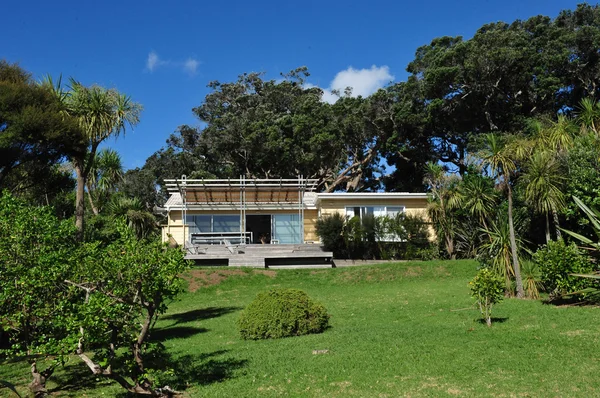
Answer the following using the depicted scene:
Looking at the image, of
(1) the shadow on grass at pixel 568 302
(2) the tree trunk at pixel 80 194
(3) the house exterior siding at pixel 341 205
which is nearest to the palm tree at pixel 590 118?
(1) the shadow on grass at pixel 568 302

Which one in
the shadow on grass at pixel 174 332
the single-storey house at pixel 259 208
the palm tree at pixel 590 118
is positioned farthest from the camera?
the single-storey house at pixel 259 208

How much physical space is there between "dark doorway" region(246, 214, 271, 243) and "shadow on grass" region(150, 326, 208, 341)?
1821 cm

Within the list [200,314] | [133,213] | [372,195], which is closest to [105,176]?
[133,213]

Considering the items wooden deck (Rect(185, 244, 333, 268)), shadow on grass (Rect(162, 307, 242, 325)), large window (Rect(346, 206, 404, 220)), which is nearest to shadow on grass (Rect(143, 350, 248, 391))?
shadow on grass (Rect(162, 307, 242, 325))

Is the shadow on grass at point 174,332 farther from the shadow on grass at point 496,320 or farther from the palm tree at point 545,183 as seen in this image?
the palm tree at point 545,183

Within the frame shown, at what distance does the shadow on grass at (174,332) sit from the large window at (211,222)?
1590 cm

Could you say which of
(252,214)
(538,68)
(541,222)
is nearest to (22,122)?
(252,214)

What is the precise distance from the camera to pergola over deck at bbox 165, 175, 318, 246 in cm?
2634

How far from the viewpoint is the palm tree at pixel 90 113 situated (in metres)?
17.3

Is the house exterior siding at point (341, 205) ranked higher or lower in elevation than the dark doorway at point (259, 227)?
higher

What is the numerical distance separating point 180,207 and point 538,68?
23.3 metres

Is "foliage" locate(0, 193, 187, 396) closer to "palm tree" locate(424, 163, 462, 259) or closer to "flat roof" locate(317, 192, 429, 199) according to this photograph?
"palm tree" locate(424, 163, 462, 259)

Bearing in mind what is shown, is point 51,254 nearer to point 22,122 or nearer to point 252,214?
point 22,122

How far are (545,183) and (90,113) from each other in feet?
49.3
